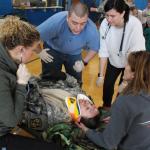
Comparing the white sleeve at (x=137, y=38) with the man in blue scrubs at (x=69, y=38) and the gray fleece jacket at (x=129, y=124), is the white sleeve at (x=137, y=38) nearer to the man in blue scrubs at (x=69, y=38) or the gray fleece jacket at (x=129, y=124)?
the man in blue scrubs at (x=69, y=38)

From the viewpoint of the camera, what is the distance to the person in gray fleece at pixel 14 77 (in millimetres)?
1601

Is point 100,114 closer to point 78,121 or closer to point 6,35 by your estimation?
point 78,121

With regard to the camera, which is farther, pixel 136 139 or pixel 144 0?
pixel 144 0

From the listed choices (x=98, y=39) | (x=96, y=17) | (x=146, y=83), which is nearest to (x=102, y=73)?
(x=98, y=39)

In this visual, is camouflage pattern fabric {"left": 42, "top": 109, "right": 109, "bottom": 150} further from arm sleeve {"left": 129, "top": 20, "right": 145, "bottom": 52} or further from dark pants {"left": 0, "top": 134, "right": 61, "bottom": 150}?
arm sleeve {"left": 129, "top": 20, "right": 145, "bottom": 52}

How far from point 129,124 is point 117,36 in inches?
48.8

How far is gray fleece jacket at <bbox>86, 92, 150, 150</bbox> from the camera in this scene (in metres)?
1.57

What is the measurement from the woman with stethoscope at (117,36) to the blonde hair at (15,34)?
96cm

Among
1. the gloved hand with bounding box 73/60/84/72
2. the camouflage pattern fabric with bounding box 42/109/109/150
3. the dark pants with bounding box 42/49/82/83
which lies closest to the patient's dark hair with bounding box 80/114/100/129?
the camouflage pattern fabric with bounding box 42/109/109/150

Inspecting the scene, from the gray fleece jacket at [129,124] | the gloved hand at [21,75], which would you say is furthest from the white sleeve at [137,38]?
the gloved hand at [21,75]

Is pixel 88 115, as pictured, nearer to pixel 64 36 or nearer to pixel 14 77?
pixel 14 77

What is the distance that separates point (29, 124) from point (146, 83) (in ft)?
2.68

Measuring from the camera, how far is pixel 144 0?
8180 millimetres

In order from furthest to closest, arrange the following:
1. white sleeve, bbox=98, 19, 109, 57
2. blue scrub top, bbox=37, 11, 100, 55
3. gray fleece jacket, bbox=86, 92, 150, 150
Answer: white sleeve, bbox=98, 19, 109, 57
blue scrub top, bbox=37, 11, 100, 55
gray fleece jacket, bbox=86, 92, 150, 150
